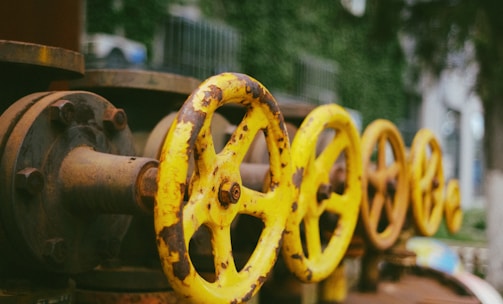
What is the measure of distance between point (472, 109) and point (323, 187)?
14532 millimetres

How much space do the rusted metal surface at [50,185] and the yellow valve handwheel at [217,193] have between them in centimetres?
16

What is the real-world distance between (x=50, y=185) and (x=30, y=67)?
24cm

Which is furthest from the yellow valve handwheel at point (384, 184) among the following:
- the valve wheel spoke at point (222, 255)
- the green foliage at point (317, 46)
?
the green foliage at point (317, 46)

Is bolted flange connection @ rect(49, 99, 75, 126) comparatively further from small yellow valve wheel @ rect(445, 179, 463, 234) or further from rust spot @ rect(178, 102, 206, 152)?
small yellow valve wheel @ rect(445, 179, 463, 234)

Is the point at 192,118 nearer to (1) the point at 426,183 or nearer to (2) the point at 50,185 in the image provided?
(2) the point at 50,185

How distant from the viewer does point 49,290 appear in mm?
1276

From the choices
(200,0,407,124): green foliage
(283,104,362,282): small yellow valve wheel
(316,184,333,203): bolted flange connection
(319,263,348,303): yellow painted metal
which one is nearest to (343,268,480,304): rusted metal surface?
(319,263,348,303): yellow painted metal

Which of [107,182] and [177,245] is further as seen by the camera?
[107,182]

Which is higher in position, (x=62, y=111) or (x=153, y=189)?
(x=62, y=111)

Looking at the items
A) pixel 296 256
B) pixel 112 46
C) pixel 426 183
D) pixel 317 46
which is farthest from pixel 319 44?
pixel 296 256

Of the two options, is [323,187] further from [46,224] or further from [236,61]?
[236,61]

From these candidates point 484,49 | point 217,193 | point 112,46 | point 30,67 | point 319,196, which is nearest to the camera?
point 217,193

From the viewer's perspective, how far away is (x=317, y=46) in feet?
31.0

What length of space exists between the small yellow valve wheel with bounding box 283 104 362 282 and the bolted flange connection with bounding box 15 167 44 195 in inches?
21.2
